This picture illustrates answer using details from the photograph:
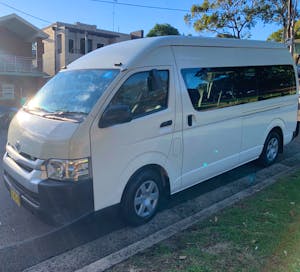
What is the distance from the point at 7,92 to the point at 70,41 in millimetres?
10228

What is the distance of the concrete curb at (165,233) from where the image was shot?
107 inches

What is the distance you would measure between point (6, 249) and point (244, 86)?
13.4 feet

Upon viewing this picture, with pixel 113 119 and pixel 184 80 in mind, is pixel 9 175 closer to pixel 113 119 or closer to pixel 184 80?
pixel 113 119

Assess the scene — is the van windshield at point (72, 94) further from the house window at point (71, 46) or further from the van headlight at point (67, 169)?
the house window at point (71, 46)

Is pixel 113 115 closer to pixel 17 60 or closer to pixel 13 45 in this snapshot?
pixel 17 60

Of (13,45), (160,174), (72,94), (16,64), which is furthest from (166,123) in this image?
(13,45)

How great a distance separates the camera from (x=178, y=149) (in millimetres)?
3729

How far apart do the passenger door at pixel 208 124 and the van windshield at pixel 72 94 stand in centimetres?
110

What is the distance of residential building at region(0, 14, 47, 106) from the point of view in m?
19.6

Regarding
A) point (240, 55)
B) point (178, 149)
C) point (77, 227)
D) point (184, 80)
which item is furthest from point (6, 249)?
point (240, 55)

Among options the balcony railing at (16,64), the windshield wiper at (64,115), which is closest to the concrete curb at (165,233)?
the windshield wiper at (64,115)

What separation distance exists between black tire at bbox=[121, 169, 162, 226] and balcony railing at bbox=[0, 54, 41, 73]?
18922 mm

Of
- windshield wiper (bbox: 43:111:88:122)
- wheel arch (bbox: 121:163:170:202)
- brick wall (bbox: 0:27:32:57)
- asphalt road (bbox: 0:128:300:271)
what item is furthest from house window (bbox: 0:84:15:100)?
wheel arch (bbox: 121:163:170:202)

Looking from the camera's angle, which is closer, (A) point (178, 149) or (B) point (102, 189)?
(B) point (102, 189)
